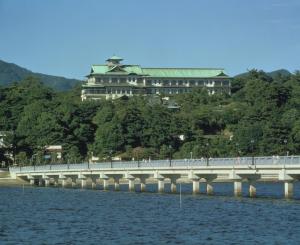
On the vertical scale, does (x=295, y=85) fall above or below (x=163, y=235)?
above

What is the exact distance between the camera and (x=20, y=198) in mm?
90438

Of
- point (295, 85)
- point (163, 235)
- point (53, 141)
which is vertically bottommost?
point (163, 235)

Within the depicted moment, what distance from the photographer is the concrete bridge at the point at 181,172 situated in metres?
75.6

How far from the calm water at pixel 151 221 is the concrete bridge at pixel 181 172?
2.57m

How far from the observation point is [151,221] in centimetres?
5938

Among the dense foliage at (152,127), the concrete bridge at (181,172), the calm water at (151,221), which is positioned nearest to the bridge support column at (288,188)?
the concrete bridge at (181,172)

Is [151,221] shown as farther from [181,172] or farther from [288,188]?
[181,172]

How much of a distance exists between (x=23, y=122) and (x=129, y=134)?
2186 cm

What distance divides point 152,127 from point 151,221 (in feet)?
328

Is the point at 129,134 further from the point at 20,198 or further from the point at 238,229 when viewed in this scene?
the point at 238,229

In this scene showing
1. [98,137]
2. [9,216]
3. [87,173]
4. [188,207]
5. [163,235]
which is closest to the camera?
[163,235]

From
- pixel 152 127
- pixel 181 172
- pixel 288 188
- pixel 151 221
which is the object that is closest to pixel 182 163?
Answer: pixel 181 172

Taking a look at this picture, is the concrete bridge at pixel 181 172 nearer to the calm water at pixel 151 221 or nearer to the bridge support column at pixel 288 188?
the bridge support column at pixel 288 188

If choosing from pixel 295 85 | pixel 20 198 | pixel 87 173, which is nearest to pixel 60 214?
pixel 20 198
